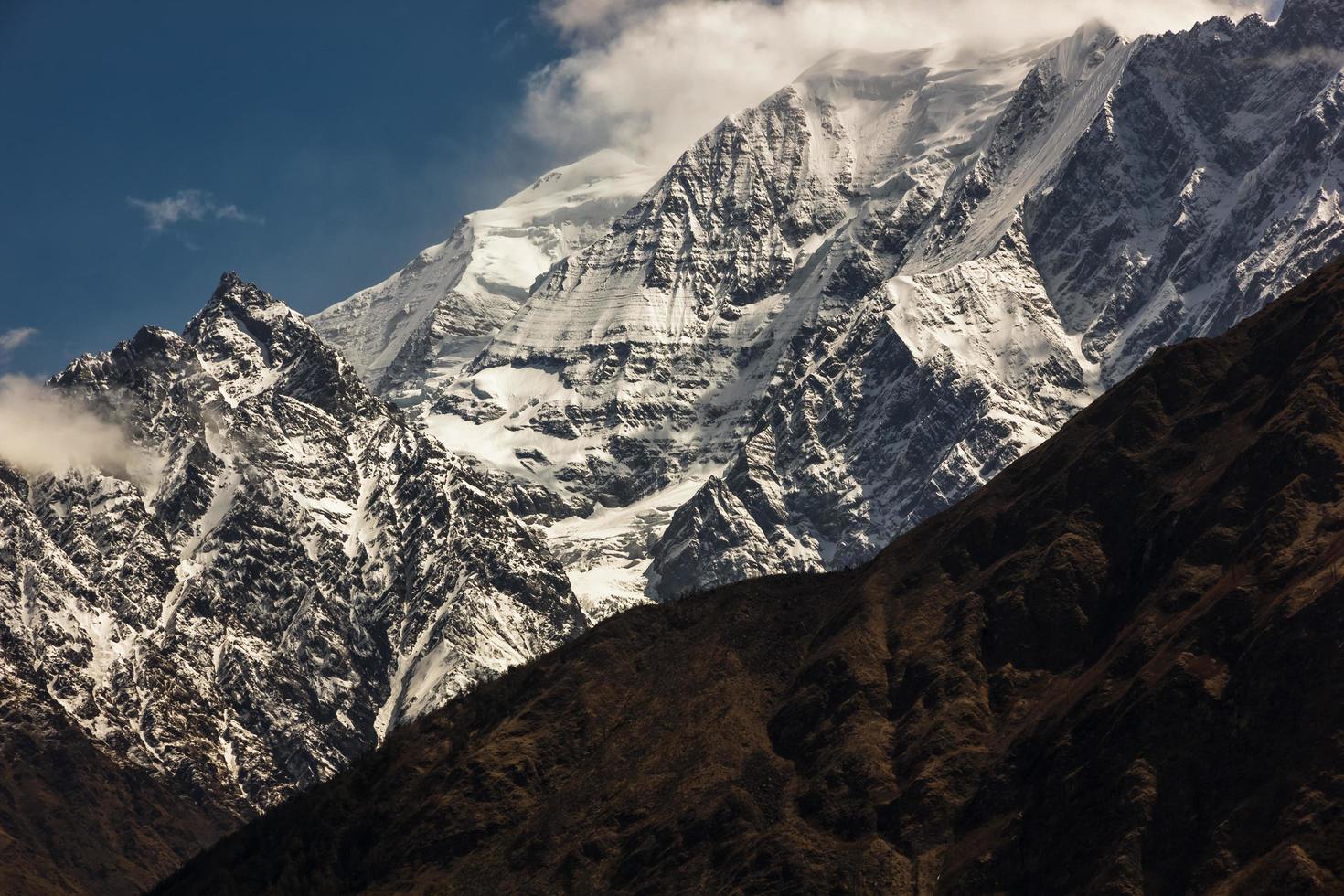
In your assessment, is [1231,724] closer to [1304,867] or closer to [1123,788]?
[1123,788]

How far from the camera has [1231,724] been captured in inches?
7776

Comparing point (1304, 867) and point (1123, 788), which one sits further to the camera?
point (1123, 788)

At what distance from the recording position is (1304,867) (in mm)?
172875

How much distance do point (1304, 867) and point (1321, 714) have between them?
20222 mm

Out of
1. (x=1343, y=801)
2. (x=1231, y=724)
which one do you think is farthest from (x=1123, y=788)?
(x=1343, y=801)

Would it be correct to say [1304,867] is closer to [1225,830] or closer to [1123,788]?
[1225,830]

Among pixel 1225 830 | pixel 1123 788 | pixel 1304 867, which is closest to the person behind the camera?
pixel 1304 867

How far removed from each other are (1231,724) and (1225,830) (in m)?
13.8

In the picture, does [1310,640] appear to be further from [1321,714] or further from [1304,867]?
[1304,867]

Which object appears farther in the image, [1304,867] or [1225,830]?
[1225,830]

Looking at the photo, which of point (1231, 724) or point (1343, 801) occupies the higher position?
point (1231, 724)

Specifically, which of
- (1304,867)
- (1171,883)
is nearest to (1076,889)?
(1171,883)

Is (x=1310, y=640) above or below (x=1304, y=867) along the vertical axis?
above

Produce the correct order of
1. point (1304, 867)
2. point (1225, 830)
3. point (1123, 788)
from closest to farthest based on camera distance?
point (1304, 867), point (1225, 830), point (1123, 788)
